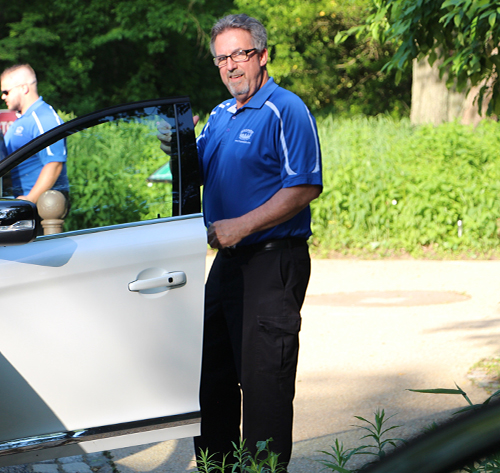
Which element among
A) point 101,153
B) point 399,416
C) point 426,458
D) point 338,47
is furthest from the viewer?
point 338,47

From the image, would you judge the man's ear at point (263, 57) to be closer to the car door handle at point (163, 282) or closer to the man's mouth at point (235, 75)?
the man's mouth at point (235, 75)

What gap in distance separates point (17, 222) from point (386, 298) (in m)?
5.93

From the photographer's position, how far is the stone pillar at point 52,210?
2771mm

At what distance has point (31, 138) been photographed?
3389 millimetres

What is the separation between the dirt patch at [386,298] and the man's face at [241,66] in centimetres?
493

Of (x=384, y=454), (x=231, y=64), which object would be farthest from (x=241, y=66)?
(x=384, y=454)

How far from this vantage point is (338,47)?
2969cm

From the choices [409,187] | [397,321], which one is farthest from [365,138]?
[397,321]

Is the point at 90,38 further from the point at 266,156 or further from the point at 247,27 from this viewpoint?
the point at 266,156

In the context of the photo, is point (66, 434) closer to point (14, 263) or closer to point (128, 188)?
point (14, 263)

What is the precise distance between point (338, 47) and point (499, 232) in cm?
2056

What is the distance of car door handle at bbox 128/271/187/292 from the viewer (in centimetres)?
270

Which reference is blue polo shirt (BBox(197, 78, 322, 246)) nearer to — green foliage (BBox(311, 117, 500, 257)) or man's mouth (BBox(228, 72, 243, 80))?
man's mouth (BBox(228, 72, 243, 80))

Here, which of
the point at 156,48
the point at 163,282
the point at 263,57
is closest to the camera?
the point at 163,282
